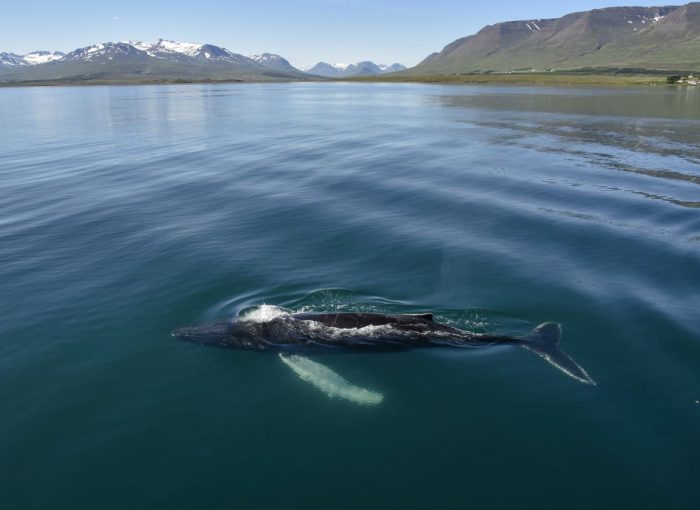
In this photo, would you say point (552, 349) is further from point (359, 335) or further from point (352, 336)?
point (352, 336)

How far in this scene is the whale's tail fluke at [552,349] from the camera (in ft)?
62.3

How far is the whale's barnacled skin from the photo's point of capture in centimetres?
2019

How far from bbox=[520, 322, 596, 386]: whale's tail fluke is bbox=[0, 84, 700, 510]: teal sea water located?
47cm

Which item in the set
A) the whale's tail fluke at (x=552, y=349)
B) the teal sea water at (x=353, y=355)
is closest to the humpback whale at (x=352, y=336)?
the whale's tail fluke at (x=552, y=349)

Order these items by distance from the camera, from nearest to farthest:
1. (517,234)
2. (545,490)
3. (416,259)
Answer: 1. (545,490)
2. (416,259)
3. (517,234)

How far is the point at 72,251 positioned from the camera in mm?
31594

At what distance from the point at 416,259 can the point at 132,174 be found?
37.0 m

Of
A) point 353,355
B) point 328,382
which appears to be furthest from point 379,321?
point 328,382

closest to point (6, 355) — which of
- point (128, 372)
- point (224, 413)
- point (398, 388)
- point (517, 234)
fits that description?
point (128, 372)

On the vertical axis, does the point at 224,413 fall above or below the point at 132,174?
below

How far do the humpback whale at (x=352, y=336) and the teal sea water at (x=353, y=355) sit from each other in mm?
→ 570

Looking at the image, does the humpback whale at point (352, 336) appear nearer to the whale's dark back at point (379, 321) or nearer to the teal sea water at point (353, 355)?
the whale's dark back at point (379, 321)

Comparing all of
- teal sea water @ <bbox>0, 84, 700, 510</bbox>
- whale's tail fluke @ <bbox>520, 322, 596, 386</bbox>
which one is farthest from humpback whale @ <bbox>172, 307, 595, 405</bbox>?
teal sea water @ <bbox>0, 84, 700, 510</bbox>

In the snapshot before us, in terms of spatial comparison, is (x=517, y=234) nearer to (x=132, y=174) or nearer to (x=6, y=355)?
(x=6, y=355)
